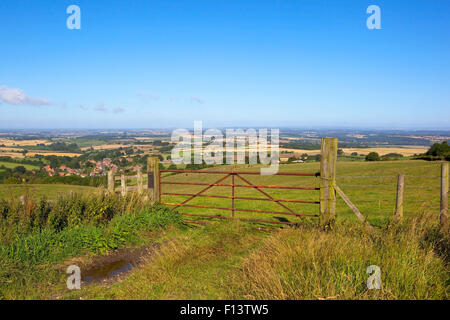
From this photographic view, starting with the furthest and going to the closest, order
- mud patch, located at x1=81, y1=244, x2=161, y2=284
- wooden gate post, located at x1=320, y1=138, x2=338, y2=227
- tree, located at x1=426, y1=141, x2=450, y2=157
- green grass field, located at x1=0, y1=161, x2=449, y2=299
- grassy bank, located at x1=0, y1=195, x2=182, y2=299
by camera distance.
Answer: tree, located at x1=426, y1=141, x2=450, y2=157 < wooden gate post, located at x1=320, y1=138, x2=338, y2=227 < mud patch, located at x1=81, y1=244, x2=161, y2=284 < grassy bank, located at x1=0, y1=195, x2=182, y2=299 < green grass field, located at x1=0, y1=161, x2=449, y2=299

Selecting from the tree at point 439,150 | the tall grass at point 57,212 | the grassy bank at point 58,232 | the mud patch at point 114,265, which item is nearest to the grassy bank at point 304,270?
the mud patch at point 114,265

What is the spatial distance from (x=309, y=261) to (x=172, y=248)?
2.67 meters

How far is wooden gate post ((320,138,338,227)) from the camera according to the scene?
7.17 metres

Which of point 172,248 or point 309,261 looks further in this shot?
point 172,248

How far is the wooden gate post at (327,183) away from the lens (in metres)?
7.17

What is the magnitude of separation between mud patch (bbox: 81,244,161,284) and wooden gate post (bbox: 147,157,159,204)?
2.52m

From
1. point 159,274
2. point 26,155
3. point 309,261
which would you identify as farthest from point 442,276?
point 26,155

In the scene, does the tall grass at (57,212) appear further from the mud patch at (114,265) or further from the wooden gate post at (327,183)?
the wooden gate post at (327,183)

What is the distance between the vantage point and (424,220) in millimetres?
5891
